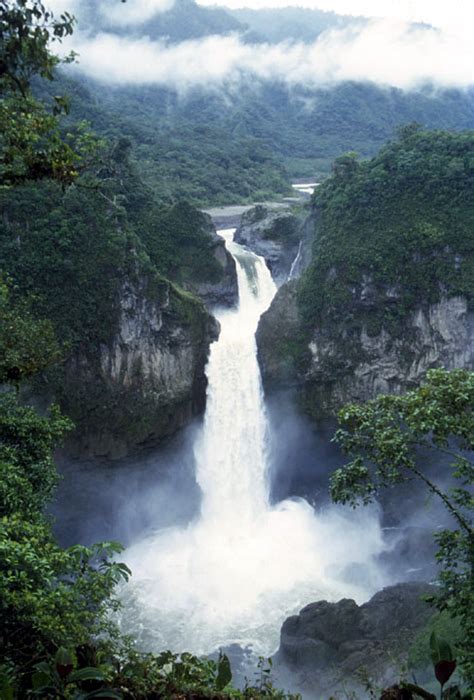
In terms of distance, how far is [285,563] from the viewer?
67.5 feet

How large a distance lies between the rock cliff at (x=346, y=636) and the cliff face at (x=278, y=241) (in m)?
18.9

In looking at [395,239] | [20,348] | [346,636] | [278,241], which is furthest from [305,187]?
[20,348]

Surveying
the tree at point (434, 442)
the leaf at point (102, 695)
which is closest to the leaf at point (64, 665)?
the leaf at point (102, 695)

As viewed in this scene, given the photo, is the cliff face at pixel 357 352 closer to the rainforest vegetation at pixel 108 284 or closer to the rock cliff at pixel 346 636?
the rainforest vegetation at pixel 108 284

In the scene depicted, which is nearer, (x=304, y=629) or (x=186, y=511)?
(x=304, y=629)

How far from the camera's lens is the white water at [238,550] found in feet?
57.5

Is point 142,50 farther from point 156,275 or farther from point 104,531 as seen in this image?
point 104,531

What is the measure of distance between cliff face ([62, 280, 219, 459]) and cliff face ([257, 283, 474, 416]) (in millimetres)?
3393

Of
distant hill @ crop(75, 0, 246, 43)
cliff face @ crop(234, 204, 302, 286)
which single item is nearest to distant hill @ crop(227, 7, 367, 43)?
distant hill @ crop(75, 0, 246, 43)

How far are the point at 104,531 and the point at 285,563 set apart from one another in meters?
6.85

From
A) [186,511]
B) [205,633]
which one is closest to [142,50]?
[186,511]

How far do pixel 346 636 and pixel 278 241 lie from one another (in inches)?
849

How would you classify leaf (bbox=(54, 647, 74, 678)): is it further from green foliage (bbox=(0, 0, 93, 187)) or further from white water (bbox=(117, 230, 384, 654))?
white water (bbox=(117, 230, 384, 654))

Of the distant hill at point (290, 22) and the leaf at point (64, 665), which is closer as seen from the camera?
the leaf at point (64, 665)
